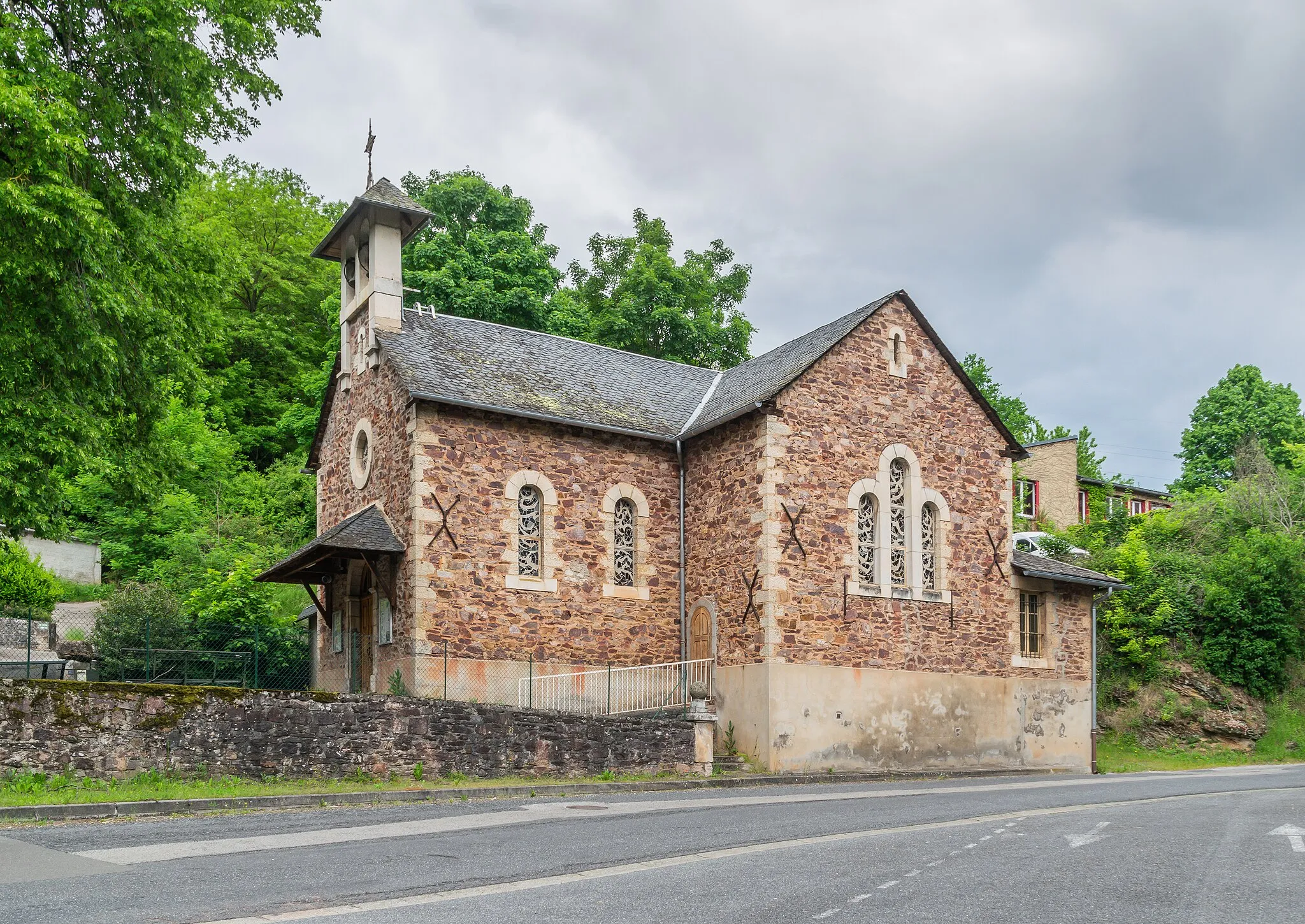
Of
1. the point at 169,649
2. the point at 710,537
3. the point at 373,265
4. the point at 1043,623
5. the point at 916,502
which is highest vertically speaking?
the point at 373,265

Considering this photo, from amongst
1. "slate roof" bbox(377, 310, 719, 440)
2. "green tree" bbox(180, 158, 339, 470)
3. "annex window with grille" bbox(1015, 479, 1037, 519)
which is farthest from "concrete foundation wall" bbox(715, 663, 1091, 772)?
"green tree" bbox(180, 158, 339, 470)

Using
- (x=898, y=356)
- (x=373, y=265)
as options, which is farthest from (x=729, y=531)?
(x=373, y=265)

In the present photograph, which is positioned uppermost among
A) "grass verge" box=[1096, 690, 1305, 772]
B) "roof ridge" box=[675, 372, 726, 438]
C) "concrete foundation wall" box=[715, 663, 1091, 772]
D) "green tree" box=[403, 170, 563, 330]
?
"green tree" box=[403, 170, 563, 330]

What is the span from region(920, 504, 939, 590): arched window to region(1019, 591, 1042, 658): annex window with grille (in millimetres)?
2906

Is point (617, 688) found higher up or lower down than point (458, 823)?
higher up

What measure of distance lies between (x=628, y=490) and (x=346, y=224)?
829cm

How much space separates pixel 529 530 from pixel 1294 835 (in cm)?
1391

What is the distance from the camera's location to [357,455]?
81.9 ft

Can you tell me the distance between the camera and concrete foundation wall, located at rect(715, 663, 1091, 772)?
71.5 feet

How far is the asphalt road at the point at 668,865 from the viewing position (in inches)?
313

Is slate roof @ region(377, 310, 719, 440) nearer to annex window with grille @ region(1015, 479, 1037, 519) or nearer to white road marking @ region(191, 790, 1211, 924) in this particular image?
white road marking @ region(191, 790, 1211, 924)

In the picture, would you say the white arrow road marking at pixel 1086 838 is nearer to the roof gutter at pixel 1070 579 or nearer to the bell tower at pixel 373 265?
the roof gutter at pixel 1070 579

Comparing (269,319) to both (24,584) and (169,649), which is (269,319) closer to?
(24,584)

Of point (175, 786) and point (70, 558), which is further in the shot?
point (70, 558)
